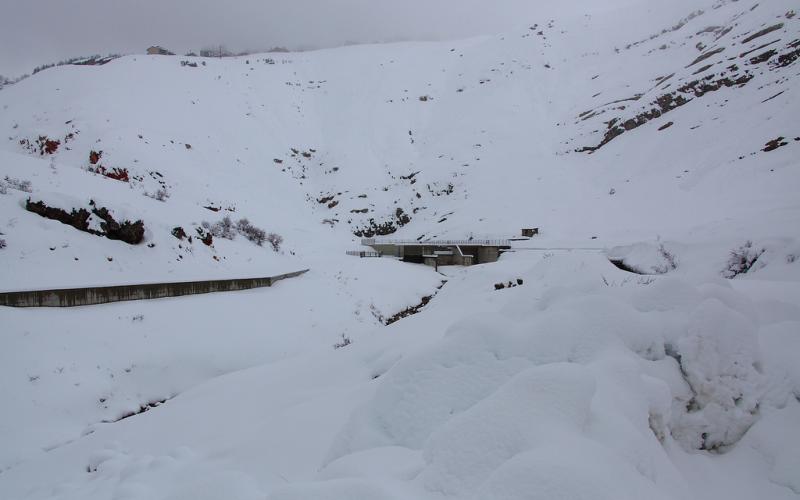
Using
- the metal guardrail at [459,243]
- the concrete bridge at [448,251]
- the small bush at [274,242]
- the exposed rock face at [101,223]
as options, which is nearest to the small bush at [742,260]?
the concrete bridge at [448,251]

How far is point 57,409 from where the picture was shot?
7.56 m

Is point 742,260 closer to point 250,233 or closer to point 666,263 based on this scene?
point 666,263

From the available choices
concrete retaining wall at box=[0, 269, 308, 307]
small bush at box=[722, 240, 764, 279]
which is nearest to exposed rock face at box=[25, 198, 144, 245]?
concrete retaining wall at box=[0, 269, 308, 307]

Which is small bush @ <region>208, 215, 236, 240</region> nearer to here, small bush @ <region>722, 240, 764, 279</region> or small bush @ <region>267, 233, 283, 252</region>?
small bush @ <region>267, 233, 283, 252</region>

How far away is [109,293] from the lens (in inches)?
422

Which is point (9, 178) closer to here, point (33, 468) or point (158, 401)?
point (158, 401)

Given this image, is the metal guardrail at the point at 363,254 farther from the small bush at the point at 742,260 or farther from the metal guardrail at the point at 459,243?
the small bush at the point at 742,260

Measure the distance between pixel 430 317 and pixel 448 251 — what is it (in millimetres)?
19898

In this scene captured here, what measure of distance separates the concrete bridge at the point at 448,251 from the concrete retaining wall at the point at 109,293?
621 inches

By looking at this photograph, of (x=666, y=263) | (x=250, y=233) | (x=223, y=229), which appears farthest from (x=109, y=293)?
(x=666, y=263)

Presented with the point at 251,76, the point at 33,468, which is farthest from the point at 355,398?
the point at 251,76

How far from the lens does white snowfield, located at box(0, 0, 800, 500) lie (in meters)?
3.02

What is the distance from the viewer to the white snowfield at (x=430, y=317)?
3.02 m

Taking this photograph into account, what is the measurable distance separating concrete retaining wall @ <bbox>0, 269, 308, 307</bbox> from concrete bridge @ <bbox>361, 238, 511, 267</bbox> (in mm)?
15777
